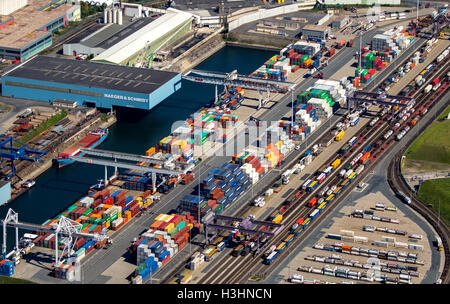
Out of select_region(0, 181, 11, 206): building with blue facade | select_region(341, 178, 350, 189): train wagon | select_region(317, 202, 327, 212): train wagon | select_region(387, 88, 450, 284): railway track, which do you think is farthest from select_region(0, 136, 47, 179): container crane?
select_region(387, 88, 450, 284): railway track

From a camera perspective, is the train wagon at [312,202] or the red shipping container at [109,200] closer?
the red shipping container at [109,200]

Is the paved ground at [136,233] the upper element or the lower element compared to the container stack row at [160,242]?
lower

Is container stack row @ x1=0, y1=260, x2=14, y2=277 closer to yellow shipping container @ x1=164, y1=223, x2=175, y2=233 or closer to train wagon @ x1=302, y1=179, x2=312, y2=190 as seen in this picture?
yellow shipping container @ x1=164, y1=223, x2=175, y2=233

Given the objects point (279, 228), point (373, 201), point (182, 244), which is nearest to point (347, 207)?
point (373, 201)

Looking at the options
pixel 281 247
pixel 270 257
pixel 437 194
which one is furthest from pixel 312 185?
pixel 270 257

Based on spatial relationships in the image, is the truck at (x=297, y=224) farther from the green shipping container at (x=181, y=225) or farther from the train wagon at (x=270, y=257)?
the green shipping container at (x=181, y=225)

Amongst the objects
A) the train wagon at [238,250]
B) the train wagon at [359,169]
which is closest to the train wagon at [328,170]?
the train wagon at [359,169]

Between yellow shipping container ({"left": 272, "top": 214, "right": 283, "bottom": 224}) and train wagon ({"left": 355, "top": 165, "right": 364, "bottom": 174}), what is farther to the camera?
train wagon ({"left": 355, "top": 165, "right": 364, "bottom": 174})

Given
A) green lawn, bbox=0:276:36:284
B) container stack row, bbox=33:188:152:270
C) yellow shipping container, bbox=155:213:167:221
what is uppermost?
yellow shipping container, bbox=155:213:167:221

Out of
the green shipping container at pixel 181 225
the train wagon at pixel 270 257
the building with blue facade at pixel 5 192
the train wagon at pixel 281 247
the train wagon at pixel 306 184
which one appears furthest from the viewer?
the train wagon at pixel 306 184
